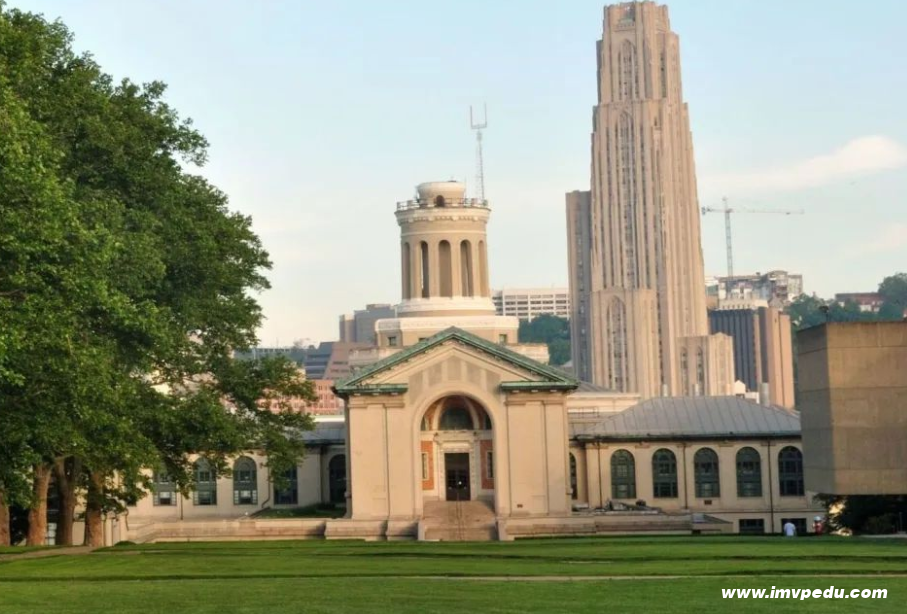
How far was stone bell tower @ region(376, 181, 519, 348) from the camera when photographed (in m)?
107

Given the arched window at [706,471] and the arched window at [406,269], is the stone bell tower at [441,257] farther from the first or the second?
the arched window at [706,471]

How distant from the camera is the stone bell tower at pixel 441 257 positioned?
106875mm

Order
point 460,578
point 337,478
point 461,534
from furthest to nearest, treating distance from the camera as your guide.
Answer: point 337,478, point 461,534, point 460,578

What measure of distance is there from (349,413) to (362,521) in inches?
194

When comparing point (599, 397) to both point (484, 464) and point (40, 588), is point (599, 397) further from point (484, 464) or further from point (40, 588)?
point (40, 588)

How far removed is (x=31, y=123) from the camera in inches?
1882

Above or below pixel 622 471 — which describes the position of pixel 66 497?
below

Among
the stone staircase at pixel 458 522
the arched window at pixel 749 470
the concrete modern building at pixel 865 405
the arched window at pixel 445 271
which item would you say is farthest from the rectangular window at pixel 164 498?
the concrete modern building at pixel 865 405

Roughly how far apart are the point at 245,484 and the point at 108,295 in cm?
4761

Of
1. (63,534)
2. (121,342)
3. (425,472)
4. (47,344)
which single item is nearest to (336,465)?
(425,472)

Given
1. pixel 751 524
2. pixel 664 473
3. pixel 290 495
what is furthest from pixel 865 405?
pixel 290 495

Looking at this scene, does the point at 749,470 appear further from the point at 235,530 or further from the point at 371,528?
the point at 235,530

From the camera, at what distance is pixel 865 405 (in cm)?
5728

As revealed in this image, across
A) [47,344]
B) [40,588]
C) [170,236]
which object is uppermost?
[170,236]
